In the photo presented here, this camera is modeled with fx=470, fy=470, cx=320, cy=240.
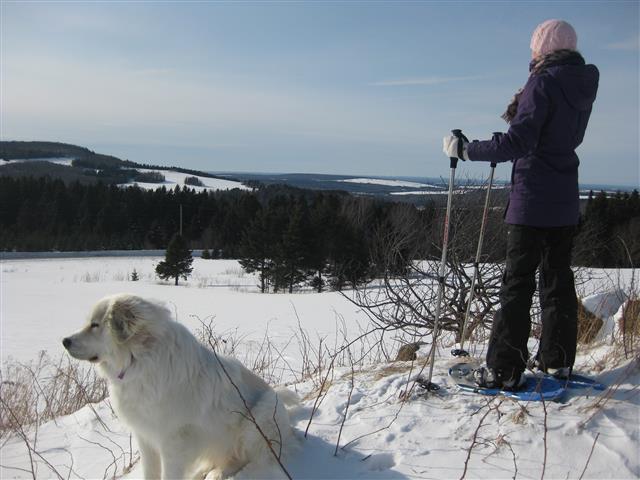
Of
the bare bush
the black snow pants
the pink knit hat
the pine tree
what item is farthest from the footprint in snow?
the pine tree

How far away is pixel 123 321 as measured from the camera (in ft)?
10.0

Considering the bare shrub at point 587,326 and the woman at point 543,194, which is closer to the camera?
the woman at point 543,194

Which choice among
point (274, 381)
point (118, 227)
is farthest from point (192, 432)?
point (118, 227)

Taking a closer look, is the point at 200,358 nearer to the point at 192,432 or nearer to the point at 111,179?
the point at 192,432

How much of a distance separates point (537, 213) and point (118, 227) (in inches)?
2946

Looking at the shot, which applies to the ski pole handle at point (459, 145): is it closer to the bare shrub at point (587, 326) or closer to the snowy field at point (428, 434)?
the snowy field at point (428, 434)

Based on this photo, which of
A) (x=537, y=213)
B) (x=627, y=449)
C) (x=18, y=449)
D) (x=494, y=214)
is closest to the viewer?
(x=627, y=449)

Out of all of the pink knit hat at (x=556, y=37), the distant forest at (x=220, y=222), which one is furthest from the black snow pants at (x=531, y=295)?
the distant forest at (x=220, y=222)

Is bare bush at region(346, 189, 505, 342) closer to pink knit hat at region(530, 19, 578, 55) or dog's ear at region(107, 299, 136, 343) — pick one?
pink knit hat at region(530, 19, 578, 55)

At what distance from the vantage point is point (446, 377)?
3.96 metres

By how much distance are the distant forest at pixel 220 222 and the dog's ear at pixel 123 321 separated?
91.1 feet

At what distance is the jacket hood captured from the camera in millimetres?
3096

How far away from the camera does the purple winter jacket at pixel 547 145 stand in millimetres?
3115

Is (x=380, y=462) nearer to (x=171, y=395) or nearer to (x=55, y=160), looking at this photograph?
(x=171, y=395)
